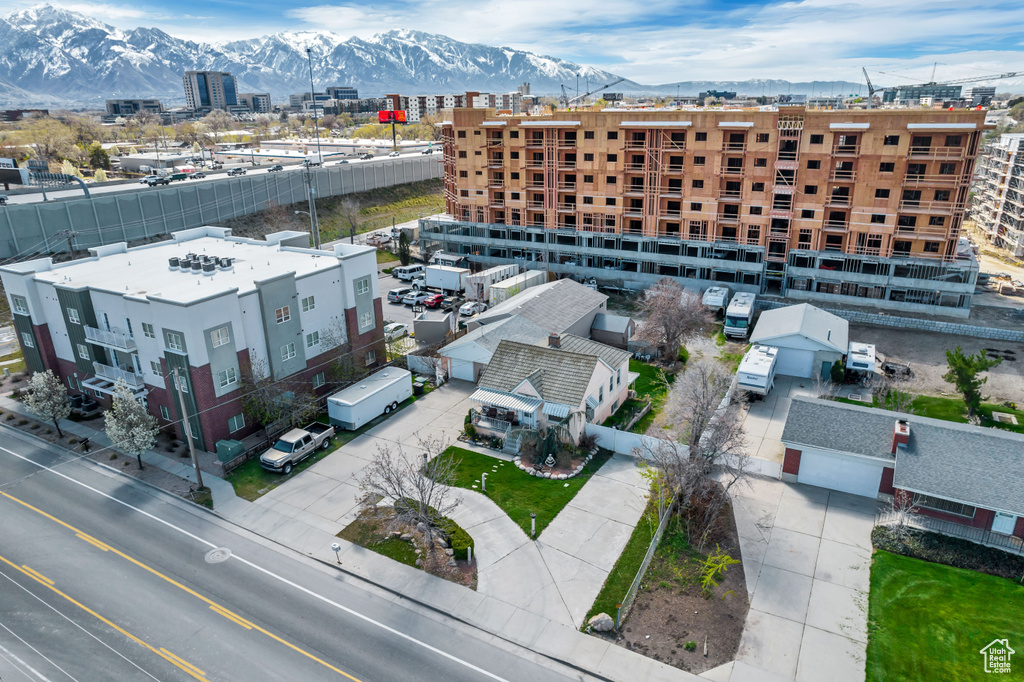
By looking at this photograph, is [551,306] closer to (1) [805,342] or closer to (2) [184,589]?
(1) [805,342]

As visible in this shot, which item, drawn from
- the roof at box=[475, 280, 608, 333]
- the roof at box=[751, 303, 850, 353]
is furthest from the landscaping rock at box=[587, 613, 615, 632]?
→ the roof at box=[751, 303, 850, 353]

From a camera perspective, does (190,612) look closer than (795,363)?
Yes

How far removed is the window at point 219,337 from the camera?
34838mm

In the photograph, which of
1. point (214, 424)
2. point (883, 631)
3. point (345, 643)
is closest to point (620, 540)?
point (883, 631)

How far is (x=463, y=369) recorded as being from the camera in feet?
149

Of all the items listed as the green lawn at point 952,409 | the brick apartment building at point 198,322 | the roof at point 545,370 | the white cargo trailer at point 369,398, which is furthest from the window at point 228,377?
the green lawn at point 952,409

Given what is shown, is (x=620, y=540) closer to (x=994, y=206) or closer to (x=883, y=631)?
(x=883, y=631)

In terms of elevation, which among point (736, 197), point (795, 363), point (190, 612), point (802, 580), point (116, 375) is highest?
point (736, 197)

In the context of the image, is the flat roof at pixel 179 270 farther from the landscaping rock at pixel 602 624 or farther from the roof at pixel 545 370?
the landscaping rock at pixel 602 624

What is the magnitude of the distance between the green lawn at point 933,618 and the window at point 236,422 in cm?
3469

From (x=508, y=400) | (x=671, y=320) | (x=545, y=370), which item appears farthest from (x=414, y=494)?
(x=671, y=320)

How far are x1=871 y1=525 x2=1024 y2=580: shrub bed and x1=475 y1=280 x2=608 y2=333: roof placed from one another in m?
25.8

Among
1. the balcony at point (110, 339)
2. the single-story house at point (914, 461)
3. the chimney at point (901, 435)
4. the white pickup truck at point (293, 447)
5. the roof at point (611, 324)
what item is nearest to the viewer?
the single-story house at point (914, 461)

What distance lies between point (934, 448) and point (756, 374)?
12959mm
